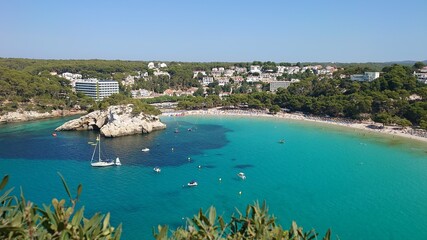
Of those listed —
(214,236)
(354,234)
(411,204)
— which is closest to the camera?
(214,236)

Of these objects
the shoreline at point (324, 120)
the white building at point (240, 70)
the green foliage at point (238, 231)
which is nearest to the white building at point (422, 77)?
the shoreline at point (324, 120)

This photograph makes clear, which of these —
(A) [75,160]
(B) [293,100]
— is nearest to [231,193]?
(A) [75,160]

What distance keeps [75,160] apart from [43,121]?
79.8 ft

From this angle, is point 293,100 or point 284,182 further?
point 293,100

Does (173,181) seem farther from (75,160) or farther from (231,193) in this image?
(75,160)

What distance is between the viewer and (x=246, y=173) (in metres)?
26.6

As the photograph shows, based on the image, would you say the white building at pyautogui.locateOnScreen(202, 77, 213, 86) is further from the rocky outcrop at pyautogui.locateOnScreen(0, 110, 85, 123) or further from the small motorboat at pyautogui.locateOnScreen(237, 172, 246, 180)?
the small motorboat at pyautogui.locateOnScreen(237, 172, 246, 180)

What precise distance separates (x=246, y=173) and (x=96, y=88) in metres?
49.5

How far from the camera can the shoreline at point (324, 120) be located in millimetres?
40688

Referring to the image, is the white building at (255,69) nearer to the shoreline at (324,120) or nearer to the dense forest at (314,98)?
the dense forest at (314,98)

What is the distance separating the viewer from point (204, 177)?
25766 millimetres

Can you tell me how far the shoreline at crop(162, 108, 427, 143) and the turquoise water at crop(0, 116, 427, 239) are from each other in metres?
2.67

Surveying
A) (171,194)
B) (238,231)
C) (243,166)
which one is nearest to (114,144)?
(243,166)

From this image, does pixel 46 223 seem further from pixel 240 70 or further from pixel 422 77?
pixel 240 70
